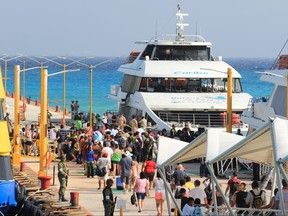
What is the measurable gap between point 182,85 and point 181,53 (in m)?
2.45

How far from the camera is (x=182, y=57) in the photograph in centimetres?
4959

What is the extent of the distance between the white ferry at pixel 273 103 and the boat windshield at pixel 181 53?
37.6 feet

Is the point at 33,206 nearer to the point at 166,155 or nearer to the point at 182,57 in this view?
the point at 166,155

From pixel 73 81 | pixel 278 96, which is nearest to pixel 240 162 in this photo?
pixel 278 96

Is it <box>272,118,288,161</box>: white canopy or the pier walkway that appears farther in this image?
the pier walkway

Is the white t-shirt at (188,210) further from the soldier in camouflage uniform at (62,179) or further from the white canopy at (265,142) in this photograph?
the soldier in camouflage uniform at (62,179)

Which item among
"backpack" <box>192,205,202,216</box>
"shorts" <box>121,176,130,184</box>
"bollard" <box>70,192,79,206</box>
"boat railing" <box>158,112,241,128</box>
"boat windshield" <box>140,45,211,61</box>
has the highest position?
"boat windshield" <box>140,45,211,61</box>

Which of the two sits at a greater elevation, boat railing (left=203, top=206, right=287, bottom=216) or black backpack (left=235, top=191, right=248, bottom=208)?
black backpack (left=235, top=191, right=248, bottom=208)

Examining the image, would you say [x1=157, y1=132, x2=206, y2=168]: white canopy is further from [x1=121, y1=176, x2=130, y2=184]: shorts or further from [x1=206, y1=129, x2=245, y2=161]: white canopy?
[x1=121, y1=176, x2=130, y2=184]: shorts

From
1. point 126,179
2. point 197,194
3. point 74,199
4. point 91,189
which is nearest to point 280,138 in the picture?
point 197,194

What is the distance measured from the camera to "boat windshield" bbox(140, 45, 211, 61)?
4953 cm

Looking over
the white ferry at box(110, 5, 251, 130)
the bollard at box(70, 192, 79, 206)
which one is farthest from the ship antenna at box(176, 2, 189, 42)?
the bollard at box(70, 192, 79, 206)

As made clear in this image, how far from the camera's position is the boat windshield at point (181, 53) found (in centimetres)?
4953

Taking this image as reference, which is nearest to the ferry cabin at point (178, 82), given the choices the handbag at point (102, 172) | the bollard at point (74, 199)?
the handbag at point (102, 172)
